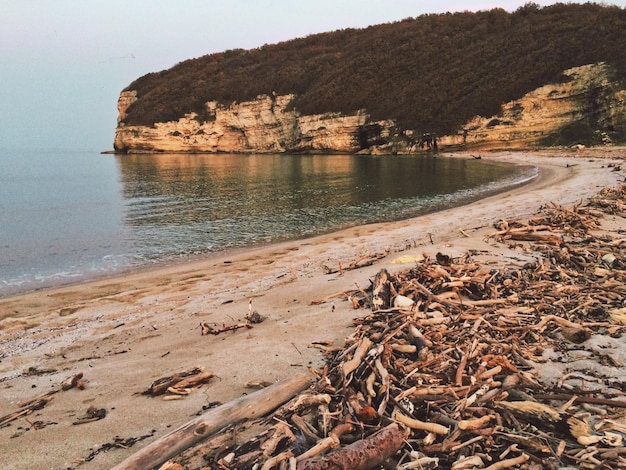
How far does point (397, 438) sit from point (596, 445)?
4.36 ft

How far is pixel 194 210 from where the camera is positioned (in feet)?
72.0

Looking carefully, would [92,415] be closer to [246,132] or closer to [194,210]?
[194,210]

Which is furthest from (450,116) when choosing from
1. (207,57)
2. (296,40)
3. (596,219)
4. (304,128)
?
(207,57)

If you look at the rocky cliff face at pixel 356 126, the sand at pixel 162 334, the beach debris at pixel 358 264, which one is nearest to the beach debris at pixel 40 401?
the sand at pixel 162 334

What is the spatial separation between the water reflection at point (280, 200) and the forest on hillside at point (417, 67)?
18.9 m

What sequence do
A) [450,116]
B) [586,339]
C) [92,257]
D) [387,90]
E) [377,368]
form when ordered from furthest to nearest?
1. [387,90]
2. [450,116]
3. [92,257]
4. [586,339]
5. [377,368]

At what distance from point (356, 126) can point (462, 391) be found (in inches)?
2342

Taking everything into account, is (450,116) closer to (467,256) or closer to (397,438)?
(467,256)

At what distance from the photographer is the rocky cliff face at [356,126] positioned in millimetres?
41844

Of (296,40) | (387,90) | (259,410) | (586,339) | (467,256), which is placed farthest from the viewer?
(296,40)

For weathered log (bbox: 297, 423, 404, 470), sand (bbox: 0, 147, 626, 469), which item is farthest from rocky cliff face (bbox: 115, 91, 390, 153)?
weathered log (bbox: 297, 423, 404, 470)

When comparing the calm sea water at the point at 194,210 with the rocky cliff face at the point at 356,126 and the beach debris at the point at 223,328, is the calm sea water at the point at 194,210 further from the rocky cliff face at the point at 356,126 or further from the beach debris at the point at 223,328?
the rocky cliff face at the point at 356,126

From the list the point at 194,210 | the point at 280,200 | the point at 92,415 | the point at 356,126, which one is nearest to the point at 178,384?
the point at 92,415

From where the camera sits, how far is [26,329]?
7.86 m
